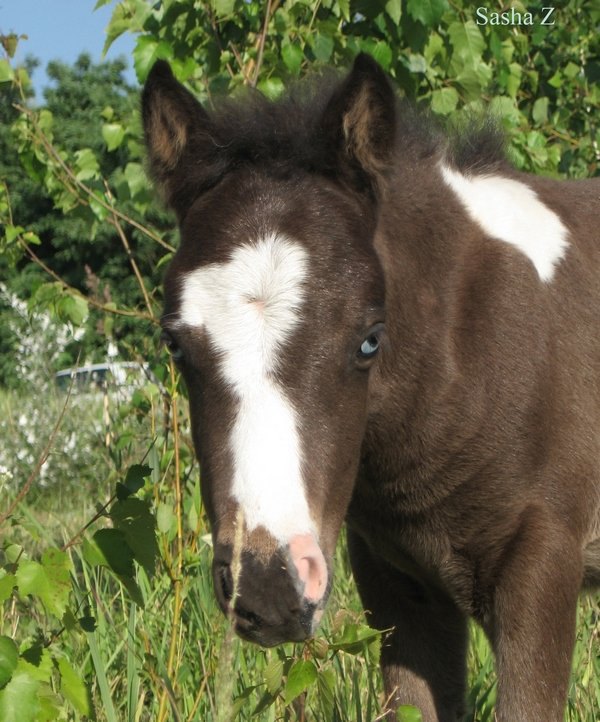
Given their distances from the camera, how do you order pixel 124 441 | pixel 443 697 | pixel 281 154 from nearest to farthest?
pixel 281 154, pixel 443 697, pixel 124 441

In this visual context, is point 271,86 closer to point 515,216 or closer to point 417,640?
point 515,216

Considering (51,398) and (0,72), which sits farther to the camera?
(51,398)

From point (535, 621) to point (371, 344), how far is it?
0.91 meters

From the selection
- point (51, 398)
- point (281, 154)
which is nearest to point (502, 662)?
point (281, 154)

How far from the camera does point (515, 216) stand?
132 inches

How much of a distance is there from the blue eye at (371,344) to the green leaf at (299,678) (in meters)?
0.76

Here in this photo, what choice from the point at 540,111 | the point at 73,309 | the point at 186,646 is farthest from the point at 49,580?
the point at 540,111

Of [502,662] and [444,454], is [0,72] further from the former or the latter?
[502,662]

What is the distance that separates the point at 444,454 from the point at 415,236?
61 centimetres

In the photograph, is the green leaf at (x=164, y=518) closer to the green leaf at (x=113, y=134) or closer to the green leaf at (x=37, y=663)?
the green leaf at (x=37, y=663)

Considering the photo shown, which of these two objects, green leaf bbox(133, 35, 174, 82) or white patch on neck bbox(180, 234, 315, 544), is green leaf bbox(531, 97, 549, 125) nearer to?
green leaf bbox(133, 35, 174, 82)

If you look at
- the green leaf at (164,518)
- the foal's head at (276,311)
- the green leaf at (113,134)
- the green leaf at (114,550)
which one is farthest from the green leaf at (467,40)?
the green leaf at (114,550)

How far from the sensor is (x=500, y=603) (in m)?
3.02

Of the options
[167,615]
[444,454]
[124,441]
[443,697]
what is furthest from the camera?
[124,441]
